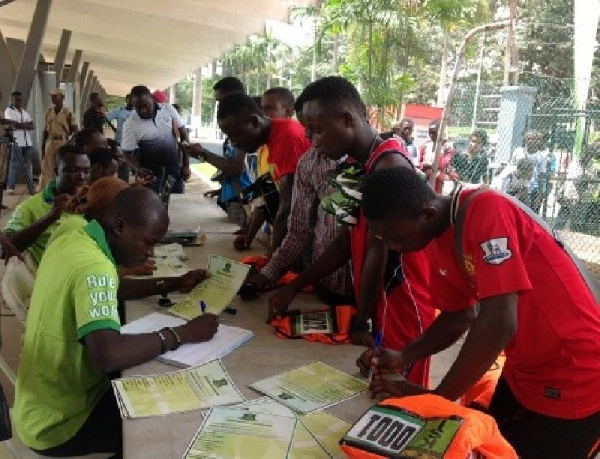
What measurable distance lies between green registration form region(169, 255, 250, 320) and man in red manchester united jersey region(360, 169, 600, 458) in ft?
2.13

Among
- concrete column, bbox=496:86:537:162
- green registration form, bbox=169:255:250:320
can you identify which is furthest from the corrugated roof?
green registration form, bbox=169:255:250:320

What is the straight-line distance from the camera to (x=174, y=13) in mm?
8820

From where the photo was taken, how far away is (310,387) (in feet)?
4.67

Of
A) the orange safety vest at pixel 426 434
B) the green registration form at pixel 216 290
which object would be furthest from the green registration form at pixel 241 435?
the green registration form at pixel 216 290

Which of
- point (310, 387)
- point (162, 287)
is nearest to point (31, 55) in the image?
point (162, 287)

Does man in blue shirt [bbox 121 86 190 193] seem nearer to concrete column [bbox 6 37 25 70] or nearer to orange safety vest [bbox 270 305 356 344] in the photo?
orange safety vest [bbox 270 305 356 344]

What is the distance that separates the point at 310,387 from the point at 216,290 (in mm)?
718

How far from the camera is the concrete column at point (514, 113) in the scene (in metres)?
7.00

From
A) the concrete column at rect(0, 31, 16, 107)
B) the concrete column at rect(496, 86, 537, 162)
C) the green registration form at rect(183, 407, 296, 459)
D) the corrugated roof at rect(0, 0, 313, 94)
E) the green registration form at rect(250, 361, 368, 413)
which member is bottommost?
the green registration form at rect(183, 407, 296, 459)

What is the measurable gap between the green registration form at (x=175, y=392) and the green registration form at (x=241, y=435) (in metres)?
0.06

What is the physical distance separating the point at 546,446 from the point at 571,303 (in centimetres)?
36

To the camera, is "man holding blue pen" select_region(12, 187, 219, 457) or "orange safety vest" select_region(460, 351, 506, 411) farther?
"orange safety vest" select_region(460, 351, 506, 411)

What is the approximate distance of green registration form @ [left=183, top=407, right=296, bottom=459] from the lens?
1140 millimetres

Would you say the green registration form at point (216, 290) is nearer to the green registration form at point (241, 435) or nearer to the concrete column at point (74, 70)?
the green registration form at point (241, 435)
